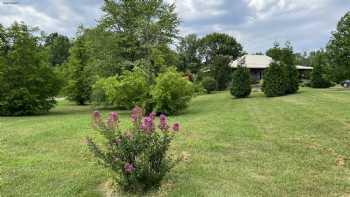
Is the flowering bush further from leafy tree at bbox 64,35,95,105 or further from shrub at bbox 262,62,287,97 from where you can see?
leafy tree at bbox 64,35,95,105

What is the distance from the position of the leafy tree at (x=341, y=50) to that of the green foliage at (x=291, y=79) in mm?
3596

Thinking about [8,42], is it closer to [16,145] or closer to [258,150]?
[16,145]

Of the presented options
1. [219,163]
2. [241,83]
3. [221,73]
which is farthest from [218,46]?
[219,163]

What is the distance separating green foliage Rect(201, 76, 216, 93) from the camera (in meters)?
32.7

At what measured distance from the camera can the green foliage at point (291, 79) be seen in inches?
807

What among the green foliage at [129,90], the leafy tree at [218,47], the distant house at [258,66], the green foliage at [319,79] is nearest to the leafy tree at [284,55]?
the green foliage at [319,79]

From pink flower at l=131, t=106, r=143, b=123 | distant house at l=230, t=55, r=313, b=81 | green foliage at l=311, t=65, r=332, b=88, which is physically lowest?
pink flower at l=131, t=106, r=143, b=123

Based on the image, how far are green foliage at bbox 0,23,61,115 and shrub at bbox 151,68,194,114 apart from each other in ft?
19.6

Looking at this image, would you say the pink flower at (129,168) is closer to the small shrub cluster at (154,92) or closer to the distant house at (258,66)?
the small shrub cluster at (154,92)

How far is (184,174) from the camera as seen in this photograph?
4824mm

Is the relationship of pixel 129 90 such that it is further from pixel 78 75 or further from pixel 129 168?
pixel 78 75

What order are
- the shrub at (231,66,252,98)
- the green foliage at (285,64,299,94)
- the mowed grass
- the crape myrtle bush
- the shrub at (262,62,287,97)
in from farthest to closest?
the crape myrtle bush, the shrub at (231,66,252,98), the green foliage at (285,64,299,94), the shrub at (262,62,287,97), the mowed grass

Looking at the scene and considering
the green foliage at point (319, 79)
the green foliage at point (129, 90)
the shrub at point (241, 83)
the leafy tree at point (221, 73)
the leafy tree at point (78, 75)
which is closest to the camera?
the green foliage at point (129, 90)

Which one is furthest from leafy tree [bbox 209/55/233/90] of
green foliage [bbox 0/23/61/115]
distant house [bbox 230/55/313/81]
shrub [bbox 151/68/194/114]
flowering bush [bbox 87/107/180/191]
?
flowering bush [bbox 87/107/180/191]
